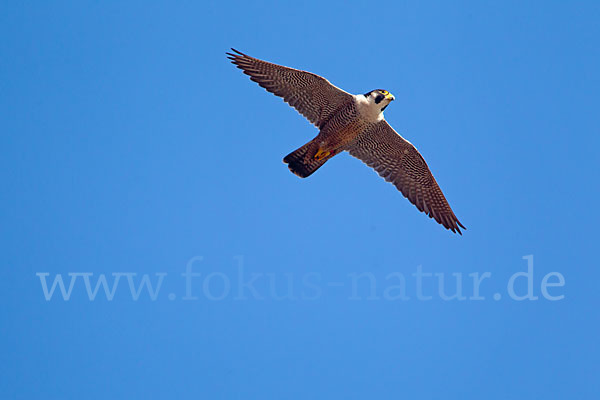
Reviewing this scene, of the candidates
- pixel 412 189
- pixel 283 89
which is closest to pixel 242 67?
pixel 283 89

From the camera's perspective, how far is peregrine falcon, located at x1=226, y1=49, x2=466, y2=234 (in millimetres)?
11922

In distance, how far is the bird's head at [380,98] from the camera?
464 inches

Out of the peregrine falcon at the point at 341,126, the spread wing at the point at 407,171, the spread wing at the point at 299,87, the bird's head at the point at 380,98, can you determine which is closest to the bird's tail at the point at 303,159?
the peregrine falcon at the point at 341,126

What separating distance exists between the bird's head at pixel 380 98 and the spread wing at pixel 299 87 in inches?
15.0

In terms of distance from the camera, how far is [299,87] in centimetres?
1206

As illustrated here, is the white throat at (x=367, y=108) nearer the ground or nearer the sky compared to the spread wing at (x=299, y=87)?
nearer the ground

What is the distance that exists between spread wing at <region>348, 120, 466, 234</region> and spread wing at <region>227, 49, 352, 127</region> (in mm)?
936

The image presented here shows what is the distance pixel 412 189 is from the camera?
518 inches

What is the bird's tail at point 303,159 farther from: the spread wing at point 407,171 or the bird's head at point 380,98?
the bird's head at point 380,98

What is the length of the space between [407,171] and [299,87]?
258 centimetres

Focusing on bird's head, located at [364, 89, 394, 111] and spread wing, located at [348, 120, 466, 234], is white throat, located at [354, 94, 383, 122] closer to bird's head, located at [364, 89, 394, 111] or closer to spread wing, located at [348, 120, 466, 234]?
bird's head, located at [364, 89, 394, 111]

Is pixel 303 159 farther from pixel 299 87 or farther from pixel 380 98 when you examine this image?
pixel 380 98

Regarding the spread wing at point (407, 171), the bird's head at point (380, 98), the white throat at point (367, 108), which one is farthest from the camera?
the spread wing at point (407, 171)

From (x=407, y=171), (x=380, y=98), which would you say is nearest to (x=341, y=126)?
(x=380, y=98)
